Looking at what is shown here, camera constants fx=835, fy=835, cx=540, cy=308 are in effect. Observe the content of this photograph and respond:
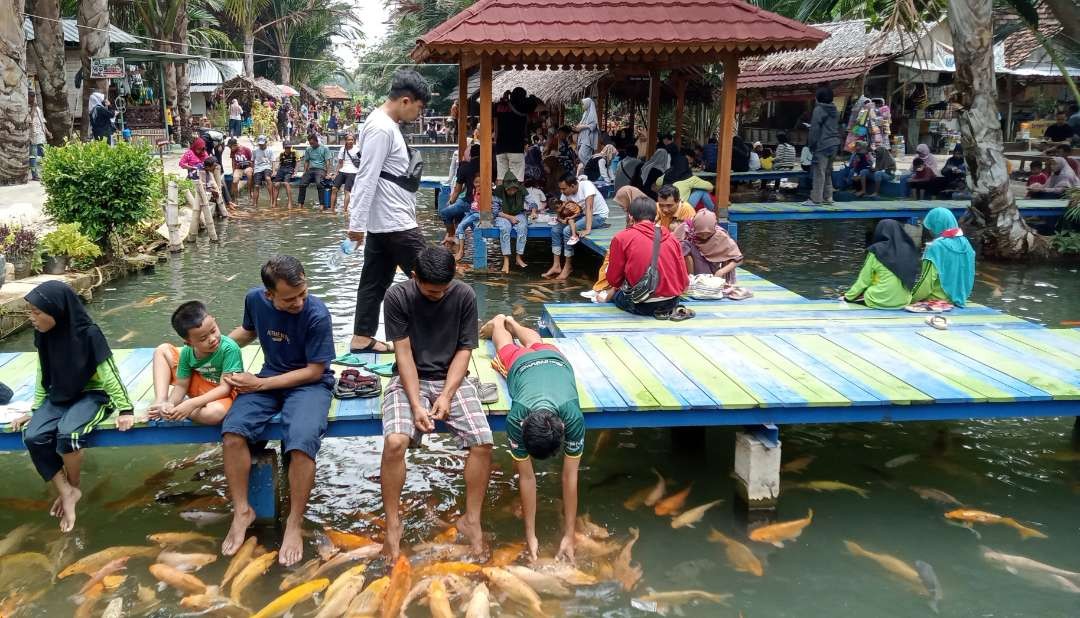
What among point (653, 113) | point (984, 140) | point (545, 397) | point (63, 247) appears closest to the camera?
point (545, 397)

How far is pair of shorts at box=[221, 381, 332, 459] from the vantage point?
4.28m

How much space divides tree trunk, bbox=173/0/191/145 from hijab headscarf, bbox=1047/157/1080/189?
2438 cm

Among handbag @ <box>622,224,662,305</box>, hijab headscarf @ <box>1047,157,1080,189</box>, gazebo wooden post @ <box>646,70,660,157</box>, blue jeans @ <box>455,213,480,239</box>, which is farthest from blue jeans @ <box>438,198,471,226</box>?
hijab headscarf @ <box>1047,157,1080,189</box>

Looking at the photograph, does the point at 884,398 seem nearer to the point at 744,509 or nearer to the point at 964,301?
the point at 744,509

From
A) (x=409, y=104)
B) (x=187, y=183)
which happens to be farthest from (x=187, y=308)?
(x=187, y=183)

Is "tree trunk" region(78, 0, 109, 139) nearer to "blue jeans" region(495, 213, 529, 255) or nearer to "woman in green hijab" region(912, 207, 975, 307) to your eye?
"blue jeans" region(495, 213, 529, 255)

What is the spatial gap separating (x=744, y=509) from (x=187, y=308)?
10.9 feet

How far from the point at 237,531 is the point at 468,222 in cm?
737

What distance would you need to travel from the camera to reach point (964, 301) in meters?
6.98

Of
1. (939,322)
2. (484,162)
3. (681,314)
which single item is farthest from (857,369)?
(484,162)

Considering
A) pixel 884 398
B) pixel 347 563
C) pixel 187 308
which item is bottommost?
pixel 347 563

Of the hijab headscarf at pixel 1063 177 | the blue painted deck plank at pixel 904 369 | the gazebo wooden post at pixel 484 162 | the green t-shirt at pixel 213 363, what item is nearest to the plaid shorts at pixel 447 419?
the green t-shirt at pixel 213 363

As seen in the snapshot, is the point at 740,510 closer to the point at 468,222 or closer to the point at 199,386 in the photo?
the point at 199,386

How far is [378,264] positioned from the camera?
5.81 metres
